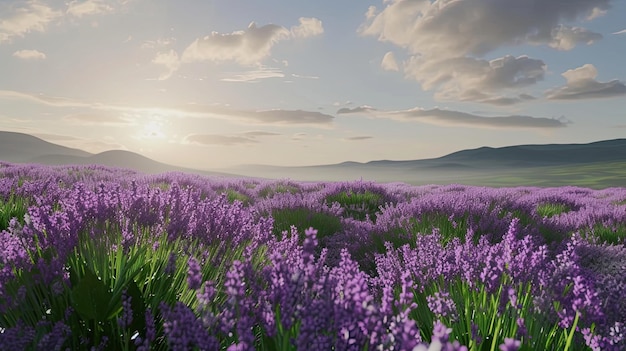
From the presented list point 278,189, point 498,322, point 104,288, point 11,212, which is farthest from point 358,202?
point 104,288

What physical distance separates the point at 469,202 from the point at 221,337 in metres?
5.13

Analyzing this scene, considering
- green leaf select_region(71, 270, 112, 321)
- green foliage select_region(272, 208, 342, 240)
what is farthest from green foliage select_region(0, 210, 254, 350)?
green foliage select_region(272, 208, 342, 240)

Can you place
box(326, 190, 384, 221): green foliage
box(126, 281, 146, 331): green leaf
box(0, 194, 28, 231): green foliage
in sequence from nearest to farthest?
box(126, 281, 146, 331): green leaf → box(0, 194, 28, 231): green foliage → box(326, 190, 384, 221): green foliage

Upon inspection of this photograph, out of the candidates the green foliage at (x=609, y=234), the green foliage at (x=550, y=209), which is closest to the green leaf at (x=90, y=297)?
the green foliage at (x=609, y=234)

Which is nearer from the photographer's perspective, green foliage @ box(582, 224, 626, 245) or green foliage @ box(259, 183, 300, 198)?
green foliage @ box(582, 224, 626, 245)

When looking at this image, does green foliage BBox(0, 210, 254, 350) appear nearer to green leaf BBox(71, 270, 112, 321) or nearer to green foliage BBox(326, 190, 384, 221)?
green leaf BBox(71, 270, 112, 321)

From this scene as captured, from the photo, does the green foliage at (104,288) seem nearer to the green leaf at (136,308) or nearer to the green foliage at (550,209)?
the green leaf at (136,308)

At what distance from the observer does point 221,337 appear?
84.9 inches

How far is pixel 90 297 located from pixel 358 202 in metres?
8.03

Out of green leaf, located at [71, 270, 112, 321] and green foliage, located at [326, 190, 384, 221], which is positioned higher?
green leaf, located at [71, 270, 112, 321]

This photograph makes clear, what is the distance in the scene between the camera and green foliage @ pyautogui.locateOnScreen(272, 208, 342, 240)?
6.26 m

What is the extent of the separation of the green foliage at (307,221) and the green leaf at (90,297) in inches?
165

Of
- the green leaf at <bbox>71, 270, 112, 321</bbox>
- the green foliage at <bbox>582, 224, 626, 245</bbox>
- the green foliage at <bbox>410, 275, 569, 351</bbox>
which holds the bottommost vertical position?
the green foliage at <bbox>582, 224, 626, 245</bbox>

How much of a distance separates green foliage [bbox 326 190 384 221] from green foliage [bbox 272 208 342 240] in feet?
7.62
